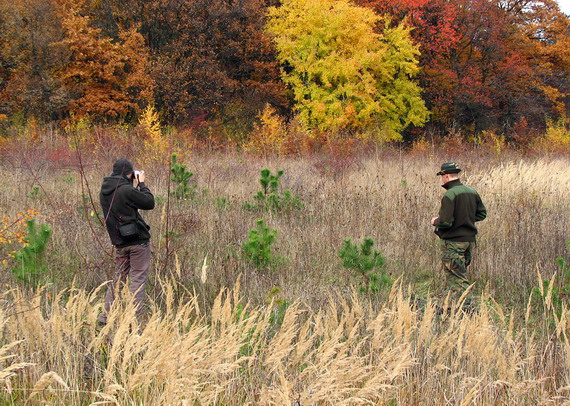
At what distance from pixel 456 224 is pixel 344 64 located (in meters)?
19.6

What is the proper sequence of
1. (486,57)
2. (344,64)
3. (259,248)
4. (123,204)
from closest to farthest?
1. (123,204)
2. (259,248)
3. (344,64)
4. (486,57)

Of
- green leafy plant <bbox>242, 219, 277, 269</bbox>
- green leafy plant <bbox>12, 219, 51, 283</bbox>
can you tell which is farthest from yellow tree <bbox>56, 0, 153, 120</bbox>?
green leafy plant <bbox>242, 219, 277, 269</bbox>

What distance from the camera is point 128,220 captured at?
14.9ft

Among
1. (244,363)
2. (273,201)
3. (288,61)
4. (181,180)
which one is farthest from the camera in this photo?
(288,61)

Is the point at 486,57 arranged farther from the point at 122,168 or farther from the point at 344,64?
the point at 122,168

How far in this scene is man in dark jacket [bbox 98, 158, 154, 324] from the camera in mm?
4520

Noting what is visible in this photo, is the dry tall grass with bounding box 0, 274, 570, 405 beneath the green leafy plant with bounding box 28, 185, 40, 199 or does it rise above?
beneath

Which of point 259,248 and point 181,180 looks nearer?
point 259,248

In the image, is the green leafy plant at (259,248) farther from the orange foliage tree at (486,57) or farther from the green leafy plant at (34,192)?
the orange foliage tree at (486,57)

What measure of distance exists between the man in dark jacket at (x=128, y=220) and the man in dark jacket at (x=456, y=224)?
9.72 feet

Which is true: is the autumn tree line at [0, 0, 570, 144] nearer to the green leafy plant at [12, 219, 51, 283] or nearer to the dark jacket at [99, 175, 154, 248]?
the green leafy plant at [12, 219, 51, 283]

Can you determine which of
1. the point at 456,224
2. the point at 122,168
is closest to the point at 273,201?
the point at 456,224

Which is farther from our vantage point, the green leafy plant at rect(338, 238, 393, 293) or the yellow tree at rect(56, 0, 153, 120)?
the yellow tree at rect(56, 0, 153, 120)

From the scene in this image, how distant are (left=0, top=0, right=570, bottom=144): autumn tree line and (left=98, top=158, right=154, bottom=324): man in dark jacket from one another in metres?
17.1
